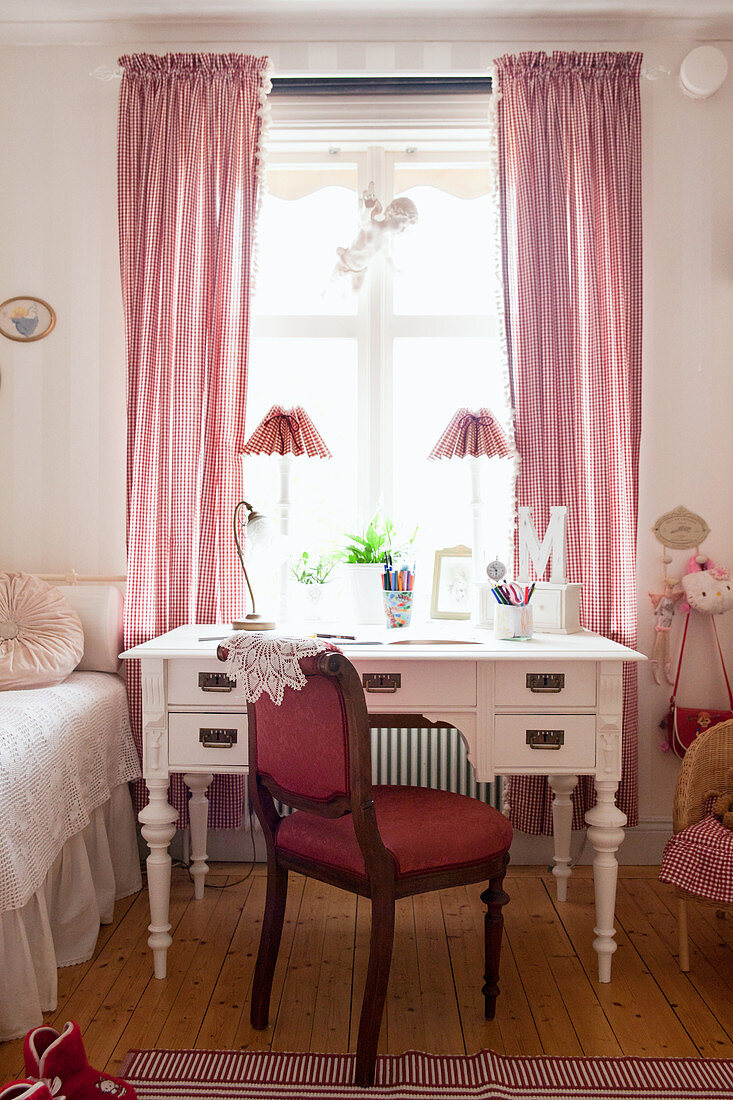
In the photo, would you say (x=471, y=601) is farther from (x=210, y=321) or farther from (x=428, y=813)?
(x=210, y=321)

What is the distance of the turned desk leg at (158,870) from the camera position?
82.4 inches

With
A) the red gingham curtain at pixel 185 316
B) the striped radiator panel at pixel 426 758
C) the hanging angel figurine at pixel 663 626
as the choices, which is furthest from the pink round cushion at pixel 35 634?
the hanging angel figurine at pixel 663 626

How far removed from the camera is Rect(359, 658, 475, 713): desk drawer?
2.09m

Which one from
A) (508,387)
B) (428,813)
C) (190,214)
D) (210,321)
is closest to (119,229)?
(190,214)

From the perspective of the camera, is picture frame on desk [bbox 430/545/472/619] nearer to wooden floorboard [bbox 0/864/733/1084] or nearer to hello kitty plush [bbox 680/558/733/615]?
hello kitty plush [bbox 680/558/733/615]

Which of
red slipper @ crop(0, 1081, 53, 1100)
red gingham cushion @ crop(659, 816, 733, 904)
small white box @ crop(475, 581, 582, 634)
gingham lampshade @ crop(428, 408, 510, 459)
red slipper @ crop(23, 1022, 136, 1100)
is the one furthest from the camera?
gingham lampshade @ crop(428, 408, 510, 459)

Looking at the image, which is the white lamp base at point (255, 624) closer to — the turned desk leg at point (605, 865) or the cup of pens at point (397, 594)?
the cup of pens at point (397, 594)

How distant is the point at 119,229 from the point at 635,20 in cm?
185

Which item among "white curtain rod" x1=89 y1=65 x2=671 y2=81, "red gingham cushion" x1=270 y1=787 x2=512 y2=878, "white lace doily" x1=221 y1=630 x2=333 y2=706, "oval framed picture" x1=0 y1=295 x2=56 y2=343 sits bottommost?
"red gingham cushion" x1=270 y1=787 x2=512 y2=878

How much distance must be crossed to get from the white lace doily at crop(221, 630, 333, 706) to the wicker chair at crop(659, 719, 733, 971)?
110 cm

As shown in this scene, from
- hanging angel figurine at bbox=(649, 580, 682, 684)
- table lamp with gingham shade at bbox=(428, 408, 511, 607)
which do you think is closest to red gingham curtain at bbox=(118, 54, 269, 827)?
table lamp with gingham shade at bbox=(428, 408, 511, 607)

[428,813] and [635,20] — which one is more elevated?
[635,20]

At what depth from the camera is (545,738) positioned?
6.86 feet

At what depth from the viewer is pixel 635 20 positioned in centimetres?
273
